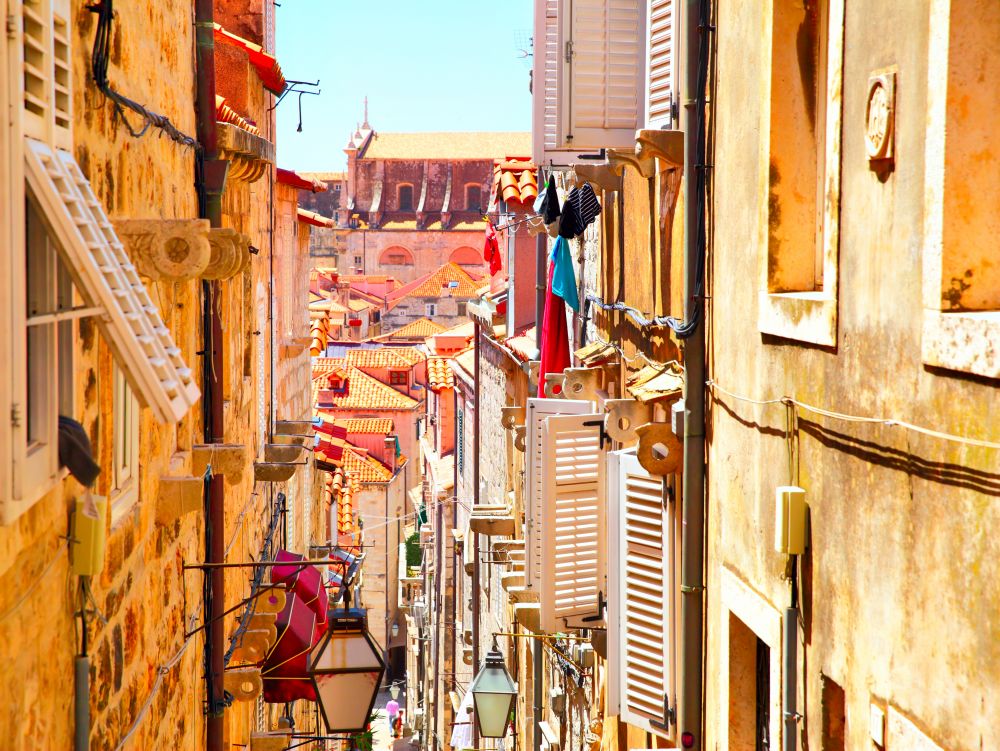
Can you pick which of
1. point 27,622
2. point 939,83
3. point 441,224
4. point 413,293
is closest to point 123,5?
point 27,622

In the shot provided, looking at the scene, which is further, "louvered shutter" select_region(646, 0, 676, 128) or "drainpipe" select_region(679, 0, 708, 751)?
"louvered shutter" select_region(646, 0, 676, 128)

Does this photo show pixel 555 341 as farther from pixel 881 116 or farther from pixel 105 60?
pixel 881 116

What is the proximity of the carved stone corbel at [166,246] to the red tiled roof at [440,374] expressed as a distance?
28.9 meters

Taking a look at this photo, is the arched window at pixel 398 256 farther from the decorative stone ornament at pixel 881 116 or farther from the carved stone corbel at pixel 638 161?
the decorative stone ornament at pixel 881 116

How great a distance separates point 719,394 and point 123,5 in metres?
3.73

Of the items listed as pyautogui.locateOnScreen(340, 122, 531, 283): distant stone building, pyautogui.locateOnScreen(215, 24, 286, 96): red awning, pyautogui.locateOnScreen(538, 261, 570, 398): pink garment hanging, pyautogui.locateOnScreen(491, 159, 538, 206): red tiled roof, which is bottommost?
pyautogui.locateOnScreen(538, 261, 570, 398): pink garment hanging

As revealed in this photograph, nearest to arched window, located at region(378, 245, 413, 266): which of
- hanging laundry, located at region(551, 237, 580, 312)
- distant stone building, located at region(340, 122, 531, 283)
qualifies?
distant stone building, located at region(340, 122, 531, 283)

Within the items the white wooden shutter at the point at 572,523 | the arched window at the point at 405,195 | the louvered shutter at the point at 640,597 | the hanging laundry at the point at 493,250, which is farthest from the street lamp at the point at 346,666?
the arched window at the point at 405,195

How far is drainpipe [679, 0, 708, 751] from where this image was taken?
7.90 m

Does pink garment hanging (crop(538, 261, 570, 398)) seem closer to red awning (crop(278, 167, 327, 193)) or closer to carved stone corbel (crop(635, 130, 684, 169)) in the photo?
carved stone corbel (crop(635, 130, 684, 169))

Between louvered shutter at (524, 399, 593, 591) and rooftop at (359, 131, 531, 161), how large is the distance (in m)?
77.7

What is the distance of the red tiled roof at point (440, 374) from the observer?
118ft

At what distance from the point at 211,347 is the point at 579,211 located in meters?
3.71

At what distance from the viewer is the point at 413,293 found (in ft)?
246
